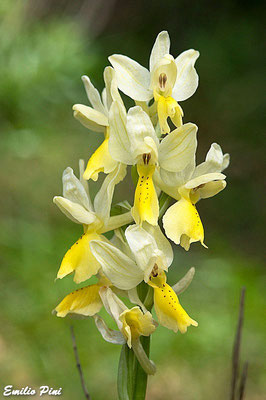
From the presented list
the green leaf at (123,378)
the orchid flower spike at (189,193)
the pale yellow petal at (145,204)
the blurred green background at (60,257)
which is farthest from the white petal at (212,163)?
the blurred green background at (60,257)

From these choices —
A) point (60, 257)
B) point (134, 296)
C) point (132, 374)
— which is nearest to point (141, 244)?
point (134, 296)

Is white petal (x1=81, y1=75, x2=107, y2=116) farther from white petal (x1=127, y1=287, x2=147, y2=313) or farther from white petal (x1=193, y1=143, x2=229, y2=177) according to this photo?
white petal (x1=127, y1=287, x2=147, y2=313)

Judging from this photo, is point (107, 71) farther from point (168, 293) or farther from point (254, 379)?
point (254, 379)

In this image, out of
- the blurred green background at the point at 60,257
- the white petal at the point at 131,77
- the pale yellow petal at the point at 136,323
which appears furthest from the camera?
the blurred green background at the point at 60,257

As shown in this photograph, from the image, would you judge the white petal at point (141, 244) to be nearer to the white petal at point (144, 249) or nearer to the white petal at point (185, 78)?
the white petal at point (144, 249)

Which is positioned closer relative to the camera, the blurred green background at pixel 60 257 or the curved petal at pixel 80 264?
the curved petal at pixel 80 264

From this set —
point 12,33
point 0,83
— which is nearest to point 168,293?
point 0,83
